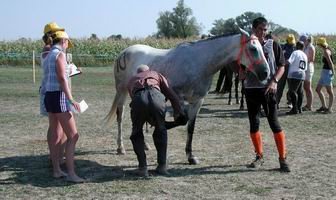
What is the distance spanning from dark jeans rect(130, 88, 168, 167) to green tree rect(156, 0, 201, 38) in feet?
303

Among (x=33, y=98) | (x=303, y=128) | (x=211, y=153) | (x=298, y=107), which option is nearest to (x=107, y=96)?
(x=33, y=98)

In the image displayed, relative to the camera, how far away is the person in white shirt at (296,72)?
39.4 feet

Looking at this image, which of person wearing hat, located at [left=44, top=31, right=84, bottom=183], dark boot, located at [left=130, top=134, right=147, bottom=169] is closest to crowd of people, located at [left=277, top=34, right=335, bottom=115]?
dark boot, located at [left=130, top=134, right=147, bottom=169]

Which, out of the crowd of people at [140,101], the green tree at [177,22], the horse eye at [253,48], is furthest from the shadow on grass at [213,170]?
the green tree at [177,22]

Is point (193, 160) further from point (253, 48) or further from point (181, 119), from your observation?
point (253, 48)

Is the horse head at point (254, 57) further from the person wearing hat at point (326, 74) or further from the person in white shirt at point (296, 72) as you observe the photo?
the person wearing hat at point (326, 74)

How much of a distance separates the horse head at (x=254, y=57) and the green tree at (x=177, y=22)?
91736mm

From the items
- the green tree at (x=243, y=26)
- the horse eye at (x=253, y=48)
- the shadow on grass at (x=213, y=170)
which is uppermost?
the green tree at (x=243, y=26)

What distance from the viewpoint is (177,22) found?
99.6 meters

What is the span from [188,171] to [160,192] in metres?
1.11

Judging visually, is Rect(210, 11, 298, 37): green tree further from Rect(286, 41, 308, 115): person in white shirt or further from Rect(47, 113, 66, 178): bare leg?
Rect(47, 113, 66, 178): bare leg

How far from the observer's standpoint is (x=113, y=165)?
283 inches

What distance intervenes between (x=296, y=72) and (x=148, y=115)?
6.77 m

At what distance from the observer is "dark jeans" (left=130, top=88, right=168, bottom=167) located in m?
6.23
